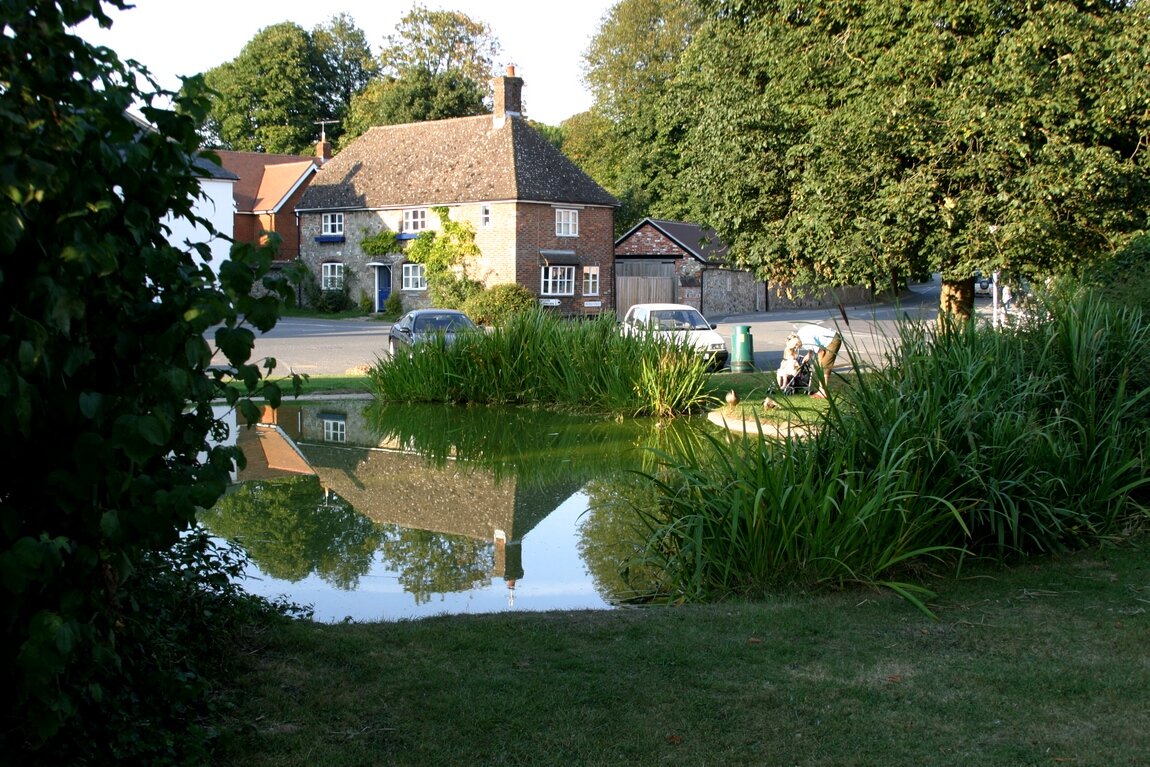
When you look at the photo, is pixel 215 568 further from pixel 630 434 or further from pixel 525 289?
pixel 525 289

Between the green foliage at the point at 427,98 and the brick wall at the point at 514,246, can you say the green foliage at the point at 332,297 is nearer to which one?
the brick wall at the point at 514,246

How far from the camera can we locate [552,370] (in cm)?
2017

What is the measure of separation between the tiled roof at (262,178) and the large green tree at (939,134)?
1674 inches

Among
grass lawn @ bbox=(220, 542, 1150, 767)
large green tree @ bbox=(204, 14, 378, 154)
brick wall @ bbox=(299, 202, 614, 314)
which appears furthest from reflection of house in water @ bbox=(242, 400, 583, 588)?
large green tree @ bbox=(204, 14, 378, 154)

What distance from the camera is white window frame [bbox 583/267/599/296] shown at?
4862cm

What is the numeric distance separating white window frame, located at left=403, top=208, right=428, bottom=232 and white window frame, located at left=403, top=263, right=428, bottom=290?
166 cm

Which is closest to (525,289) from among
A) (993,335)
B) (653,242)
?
(653,242)

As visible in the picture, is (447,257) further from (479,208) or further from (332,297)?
(332,297)

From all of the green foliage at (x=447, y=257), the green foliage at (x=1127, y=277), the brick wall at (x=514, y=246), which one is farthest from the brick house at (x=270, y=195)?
the green foliage at (x=1127, y=277)

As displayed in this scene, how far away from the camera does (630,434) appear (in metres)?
17.2

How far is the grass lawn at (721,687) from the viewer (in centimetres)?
451

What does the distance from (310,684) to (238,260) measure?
241cm

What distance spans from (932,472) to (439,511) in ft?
17.9

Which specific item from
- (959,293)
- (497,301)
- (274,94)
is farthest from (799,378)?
(274,94)
